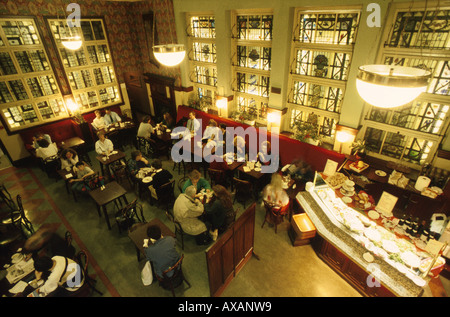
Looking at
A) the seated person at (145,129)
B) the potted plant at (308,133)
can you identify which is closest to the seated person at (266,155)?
the potted plant at (308,133)

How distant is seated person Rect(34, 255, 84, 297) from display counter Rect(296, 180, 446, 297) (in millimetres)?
4541

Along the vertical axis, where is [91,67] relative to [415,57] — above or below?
below

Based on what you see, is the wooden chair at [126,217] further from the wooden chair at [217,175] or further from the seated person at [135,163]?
the wooden chair at [217,175]

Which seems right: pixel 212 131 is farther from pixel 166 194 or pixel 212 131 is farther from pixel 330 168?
pixel 330 168

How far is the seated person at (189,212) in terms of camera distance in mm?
4762

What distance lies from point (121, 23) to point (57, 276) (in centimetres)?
951

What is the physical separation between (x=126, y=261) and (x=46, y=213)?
3.24 meters

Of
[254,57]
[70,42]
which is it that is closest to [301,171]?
[254,57]

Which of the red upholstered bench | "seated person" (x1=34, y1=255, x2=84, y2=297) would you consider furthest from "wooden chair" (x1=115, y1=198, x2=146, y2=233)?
the red upholstered bench

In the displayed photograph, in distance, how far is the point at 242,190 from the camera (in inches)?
243

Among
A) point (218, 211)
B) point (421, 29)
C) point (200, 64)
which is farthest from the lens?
point (200, 64)

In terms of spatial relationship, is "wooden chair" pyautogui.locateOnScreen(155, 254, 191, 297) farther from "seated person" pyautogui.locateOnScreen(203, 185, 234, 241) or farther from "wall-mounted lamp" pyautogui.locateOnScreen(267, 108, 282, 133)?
"wall-mounted lamp" pyautogui.locateOnScreen(267, 108, 282, 133)

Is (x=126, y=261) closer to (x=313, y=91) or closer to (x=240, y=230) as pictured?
(x=240, y=230)
